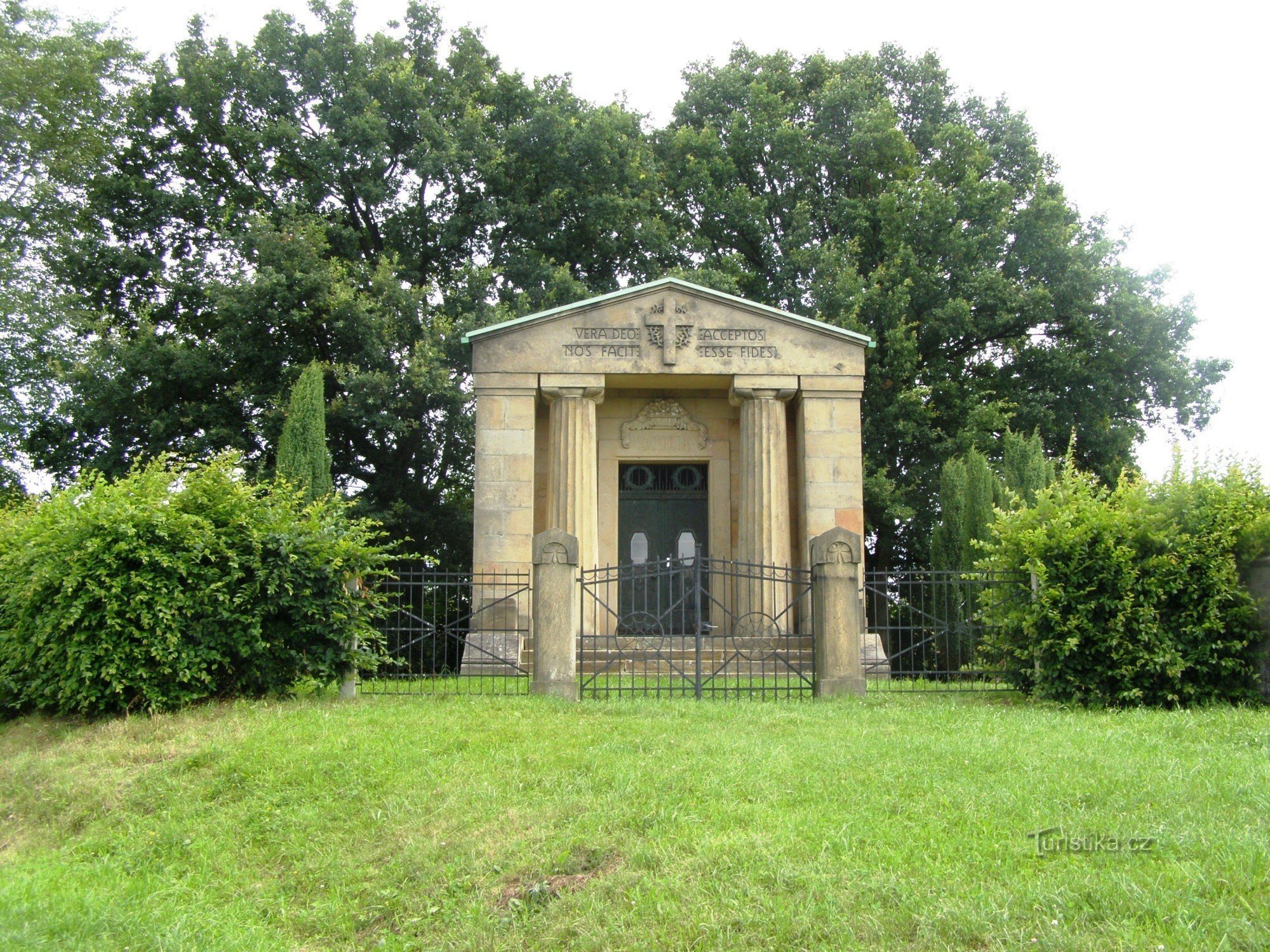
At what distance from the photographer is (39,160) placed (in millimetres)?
23797

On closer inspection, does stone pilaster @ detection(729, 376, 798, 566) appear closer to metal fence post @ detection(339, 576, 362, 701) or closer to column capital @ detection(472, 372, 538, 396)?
column capital @ detection(472, 372, 538, 396)

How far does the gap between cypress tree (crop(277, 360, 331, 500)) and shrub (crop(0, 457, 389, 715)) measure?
21.7ft

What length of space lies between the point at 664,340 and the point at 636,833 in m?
12.0

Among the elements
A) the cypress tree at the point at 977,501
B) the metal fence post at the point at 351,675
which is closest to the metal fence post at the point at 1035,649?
the metal fence post at the point at 351,675

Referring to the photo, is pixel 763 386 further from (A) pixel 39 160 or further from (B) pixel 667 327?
(A) pixel 39 160

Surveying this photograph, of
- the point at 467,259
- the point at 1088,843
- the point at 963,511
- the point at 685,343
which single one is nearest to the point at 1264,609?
the point at 1088,843

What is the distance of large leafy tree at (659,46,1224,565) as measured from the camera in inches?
969

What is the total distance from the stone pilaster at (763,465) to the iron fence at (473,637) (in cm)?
368

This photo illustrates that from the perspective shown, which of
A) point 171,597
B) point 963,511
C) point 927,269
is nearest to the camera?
point 171,597

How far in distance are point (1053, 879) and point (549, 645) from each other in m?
6.96

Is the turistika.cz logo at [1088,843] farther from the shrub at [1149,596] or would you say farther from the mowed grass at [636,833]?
the shrub at [1149,596]

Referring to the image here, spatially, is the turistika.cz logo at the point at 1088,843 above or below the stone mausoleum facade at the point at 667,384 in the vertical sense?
below

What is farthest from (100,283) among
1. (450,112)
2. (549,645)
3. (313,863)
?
(313,863)

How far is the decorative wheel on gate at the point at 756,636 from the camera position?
1477 centimetres
